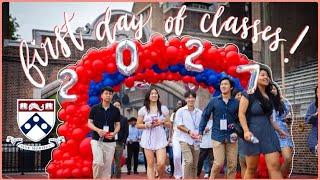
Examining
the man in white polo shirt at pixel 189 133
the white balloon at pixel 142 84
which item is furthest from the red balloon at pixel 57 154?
the man in white polo shirt at pixel 189 133

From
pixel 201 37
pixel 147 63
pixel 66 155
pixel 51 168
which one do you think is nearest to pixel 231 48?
pixel 201 37

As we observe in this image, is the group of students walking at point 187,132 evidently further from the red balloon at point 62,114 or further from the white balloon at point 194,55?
the red balloon at point 62,114

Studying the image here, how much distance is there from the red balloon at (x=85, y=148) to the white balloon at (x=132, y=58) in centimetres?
112

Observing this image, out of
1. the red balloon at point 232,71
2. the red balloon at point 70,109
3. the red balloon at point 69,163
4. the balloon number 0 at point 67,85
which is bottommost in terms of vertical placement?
the red balloon at point 69,163

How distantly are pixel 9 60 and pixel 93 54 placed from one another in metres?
1.37

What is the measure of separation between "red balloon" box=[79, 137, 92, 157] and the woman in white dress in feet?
2.98

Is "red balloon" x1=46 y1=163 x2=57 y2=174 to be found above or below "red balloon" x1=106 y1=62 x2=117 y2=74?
below

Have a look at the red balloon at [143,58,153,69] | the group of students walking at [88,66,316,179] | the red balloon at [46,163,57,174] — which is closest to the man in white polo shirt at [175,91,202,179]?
the group of students walking at [88,66,316,179]

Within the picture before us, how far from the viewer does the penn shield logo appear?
7.58m

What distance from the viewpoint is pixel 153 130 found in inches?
287

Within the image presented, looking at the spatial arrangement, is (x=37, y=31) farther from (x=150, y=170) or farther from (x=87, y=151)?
(x=150, y=170)

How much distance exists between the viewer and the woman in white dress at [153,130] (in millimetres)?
7098

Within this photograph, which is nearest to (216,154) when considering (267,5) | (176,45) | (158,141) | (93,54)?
(158,141)

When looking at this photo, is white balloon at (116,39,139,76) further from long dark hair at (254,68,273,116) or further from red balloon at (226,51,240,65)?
long dark hair at (254,68,273,116)
